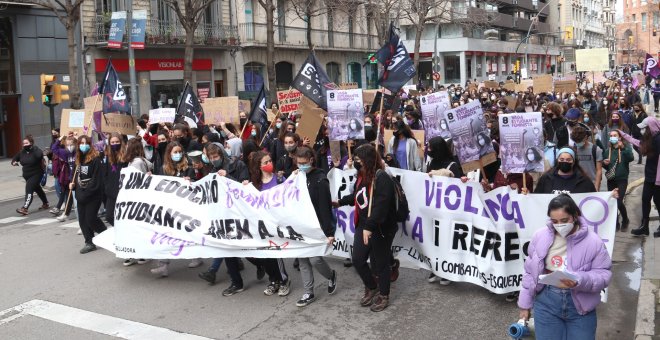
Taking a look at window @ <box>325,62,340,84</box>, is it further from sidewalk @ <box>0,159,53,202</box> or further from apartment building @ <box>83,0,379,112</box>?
sidewalk @ <box>0,159,53,202</box>

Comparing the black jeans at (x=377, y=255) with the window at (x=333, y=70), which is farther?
the window at (x=333, y=70)

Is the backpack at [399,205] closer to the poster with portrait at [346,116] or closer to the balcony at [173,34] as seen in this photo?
the poster with portrait at [346,116]

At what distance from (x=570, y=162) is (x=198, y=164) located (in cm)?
425

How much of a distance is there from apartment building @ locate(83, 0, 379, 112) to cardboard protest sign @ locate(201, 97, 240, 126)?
11775 mm

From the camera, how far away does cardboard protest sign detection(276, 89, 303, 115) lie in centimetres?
1318

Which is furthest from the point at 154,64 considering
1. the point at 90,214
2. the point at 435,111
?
the point at 435,111

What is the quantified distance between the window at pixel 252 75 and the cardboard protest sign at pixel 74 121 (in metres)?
24.5

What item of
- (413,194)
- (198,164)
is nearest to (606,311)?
(413,194)

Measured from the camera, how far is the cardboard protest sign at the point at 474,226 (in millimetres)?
6090

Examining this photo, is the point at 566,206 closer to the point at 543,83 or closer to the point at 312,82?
the point at 312,82

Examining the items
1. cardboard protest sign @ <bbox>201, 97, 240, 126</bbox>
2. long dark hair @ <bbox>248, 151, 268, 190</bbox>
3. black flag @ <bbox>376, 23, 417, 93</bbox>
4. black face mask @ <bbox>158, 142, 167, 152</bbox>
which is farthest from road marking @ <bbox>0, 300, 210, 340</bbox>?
cardboard protest sign @ <bbox>201, 97, 240, 126</bbox>

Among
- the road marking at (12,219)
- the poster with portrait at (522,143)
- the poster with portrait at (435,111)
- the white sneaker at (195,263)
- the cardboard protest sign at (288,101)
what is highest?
the cardboard protest sign at (288,101)

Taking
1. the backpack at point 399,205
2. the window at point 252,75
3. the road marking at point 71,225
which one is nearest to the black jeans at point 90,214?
the road marking at point 71,225

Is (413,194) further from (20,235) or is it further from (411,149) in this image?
(20,235)
